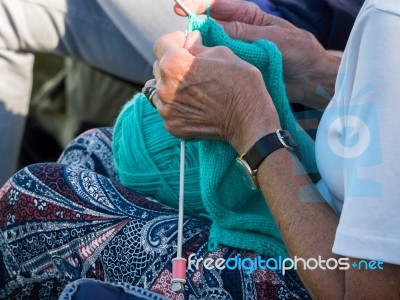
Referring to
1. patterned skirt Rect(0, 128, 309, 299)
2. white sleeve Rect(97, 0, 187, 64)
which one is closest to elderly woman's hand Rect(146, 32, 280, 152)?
patterned skirt Rect(0, 128, 309, 299)

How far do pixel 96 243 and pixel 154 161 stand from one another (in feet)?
0.59

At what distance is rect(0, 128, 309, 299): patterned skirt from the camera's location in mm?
1137

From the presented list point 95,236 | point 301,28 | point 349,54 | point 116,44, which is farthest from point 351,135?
point 116,44

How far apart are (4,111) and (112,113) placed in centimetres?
56

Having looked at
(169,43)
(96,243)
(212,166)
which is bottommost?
(96,243)

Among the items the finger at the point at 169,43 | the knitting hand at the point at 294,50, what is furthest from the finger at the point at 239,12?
the finger at the point at 169,43

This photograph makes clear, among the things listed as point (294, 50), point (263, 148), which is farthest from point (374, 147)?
point (294, 50)

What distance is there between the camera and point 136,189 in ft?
4.33

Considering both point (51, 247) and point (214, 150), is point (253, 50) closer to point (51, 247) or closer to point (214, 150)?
point (214, 150)

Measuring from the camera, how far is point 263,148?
1092 millimetres

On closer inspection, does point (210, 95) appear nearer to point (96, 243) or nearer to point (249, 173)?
point (249, 173)

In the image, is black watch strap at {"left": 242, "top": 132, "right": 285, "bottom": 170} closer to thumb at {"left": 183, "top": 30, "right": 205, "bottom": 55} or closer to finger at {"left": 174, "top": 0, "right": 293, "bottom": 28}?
thumb at {"left": 183, "top": 30, "right": 205, "bottom": 55}

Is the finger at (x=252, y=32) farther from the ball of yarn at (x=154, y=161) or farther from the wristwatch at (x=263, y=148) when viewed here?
the wristwatch at (x=263, y=148)

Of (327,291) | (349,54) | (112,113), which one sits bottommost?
(112,113)
